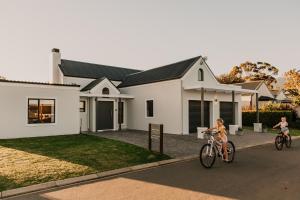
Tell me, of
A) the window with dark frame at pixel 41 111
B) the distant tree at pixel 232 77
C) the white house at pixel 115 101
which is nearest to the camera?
the white house at pixel 115 101

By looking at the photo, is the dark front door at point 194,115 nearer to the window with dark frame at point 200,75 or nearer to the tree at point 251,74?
the window with dark frame at point 200,75

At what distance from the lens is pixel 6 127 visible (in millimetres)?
14625

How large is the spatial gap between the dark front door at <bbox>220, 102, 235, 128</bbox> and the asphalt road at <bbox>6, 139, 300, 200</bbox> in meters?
12.7

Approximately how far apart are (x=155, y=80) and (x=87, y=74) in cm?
733

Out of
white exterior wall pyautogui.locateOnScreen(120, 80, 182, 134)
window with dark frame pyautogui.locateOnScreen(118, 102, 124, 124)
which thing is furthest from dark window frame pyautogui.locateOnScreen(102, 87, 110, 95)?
white exterior wall pyautogui.locateOnScreen(120, 80, 182, 134)

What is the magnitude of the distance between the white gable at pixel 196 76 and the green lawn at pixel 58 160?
8098mm

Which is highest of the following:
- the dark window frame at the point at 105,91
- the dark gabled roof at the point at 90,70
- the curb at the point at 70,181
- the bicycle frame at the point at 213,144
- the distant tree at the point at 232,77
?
the distant tree at the point at 232,77

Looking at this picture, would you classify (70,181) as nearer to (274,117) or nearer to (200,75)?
(200,75)

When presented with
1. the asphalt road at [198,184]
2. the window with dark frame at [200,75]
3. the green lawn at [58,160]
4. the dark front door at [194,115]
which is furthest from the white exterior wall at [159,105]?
the asphalt road at [198,184]

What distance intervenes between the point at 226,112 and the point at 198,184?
16.5 meters

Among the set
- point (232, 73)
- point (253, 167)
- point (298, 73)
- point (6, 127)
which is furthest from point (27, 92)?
point (232, 73)

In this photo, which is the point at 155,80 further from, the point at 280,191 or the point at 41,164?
the point at 280,191

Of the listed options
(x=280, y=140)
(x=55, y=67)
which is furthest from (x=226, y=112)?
(x=55, y=67)

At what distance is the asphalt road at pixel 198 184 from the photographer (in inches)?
222
